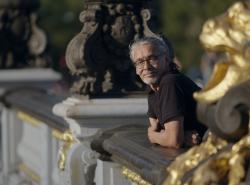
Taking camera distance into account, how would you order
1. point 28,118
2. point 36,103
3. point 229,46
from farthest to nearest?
point 28,118, point 36,103, point 229,46

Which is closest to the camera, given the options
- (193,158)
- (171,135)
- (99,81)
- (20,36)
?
(193,158)

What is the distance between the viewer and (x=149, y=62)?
7.30m

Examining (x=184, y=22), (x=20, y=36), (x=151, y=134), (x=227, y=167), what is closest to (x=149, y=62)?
(x=151, y=134)

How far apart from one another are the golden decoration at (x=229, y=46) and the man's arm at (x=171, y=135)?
226 centimetres

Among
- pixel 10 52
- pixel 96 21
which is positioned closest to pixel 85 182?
pixel 96 21

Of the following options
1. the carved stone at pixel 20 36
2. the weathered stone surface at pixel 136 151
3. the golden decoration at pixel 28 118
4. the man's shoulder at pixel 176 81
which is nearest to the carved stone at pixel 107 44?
the weathered stone surface at pixel 136 151

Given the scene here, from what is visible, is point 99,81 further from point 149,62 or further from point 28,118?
point 28,118

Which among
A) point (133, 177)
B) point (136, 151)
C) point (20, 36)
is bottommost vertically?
point (20, 36)

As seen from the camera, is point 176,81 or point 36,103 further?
point 36,103

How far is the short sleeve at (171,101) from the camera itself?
22.8 feet

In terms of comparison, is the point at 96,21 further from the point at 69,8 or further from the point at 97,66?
the point at 69,8

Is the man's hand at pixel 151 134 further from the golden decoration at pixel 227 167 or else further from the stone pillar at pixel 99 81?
the golden decoration at pixel 227 167

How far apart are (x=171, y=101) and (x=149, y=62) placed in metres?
0.33

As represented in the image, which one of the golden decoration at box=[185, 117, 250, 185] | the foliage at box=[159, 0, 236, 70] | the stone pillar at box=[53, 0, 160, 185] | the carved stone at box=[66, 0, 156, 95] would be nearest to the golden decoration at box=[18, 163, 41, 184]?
the stone pillar at box=[53, 0, 160, 185]
